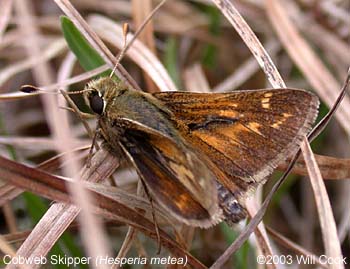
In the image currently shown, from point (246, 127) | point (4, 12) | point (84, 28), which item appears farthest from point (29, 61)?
point (246, 127)

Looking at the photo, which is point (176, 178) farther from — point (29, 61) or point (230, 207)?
point (29, 61)

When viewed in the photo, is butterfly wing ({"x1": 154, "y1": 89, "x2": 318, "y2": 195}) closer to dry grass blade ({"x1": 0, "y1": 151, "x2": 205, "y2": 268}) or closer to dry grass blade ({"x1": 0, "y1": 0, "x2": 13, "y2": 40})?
dry grass blade ({"x1": 0, "y1": 151, "x2": 205, "y2": 268})

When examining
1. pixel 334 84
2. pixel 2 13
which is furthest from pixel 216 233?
pixel 2 13

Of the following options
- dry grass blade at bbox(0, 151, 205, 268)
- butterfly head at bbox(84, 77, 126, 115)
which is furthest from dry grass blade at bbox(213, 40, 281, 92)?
dry grass blade at bbox(0, 151, 205, 268)

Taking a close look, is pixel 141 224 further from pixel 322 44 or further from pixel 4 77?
pixel 322 44

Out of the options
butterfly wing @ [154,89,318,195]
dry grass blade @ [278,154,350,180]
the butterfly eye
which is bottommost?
dry grass blade @ [278,154,350,180]
